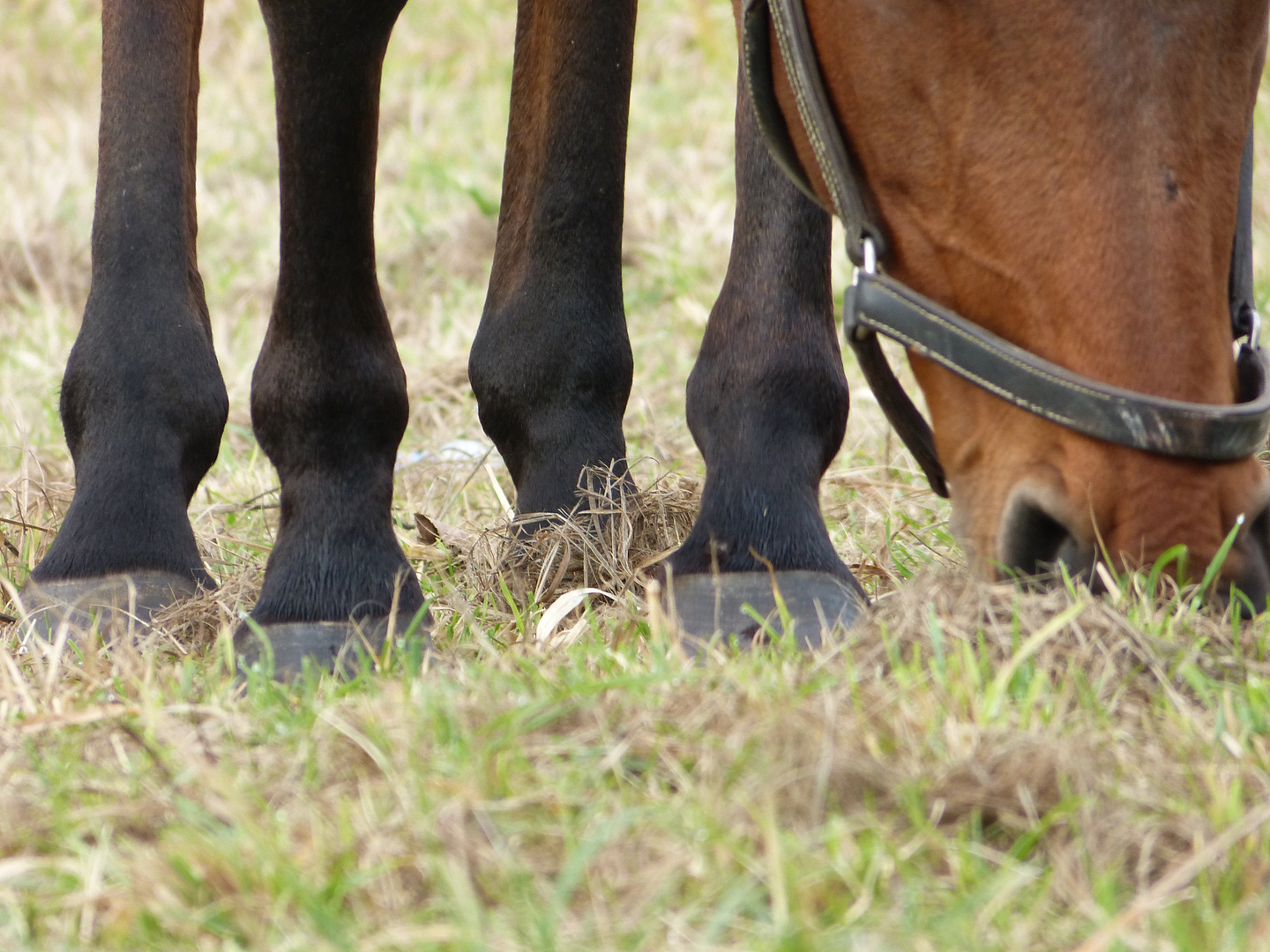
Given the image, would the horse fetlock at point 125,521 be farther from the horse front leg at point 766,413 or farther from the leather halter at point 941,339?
the leather halter at point 941,339

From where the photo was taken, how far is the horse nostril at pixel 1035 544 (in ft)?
4.43

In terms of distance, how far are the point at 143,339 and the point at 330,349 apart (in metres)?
0.38

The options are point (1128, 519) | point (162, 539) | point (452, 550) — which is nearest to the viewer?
point (1128, 519)

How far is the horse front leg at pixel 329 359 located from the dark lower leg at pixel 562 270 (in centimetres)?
34

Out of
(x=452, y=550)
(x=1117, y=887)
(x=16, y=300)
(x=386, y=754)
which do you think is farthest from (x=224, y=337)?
(x=1117, y=887)

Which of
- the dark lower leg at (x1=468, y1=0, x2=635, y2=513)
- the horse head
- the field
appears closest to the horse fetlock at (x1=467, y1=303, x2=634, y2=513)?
the dark lower leg at (x1=468, y1=0, x2=635, y2=513)

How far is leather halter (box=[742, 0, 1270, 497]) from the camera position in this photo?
4.16ft

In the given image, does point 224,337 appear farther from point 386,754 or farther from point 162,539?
point 386,754

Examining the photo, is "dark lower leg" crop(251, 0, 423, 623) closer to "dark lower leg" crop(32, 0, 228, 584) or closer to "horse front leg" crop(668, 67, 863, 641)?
"dark lower leg" crop(32, 0, 228, 584)

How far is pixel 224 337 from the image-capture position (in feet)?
13.0

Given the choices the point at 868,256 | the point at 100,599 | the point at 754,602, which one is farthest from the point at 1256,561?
the point at 100,599

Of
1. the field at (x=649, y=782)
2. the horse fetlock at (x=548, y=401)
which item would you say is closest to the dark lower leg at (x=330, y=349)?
the field at (x=649, y=782)

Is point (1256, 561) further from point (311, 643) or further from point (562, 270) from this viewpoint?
point (562, 270)

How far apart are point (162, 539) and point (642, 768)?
41.2 inches
